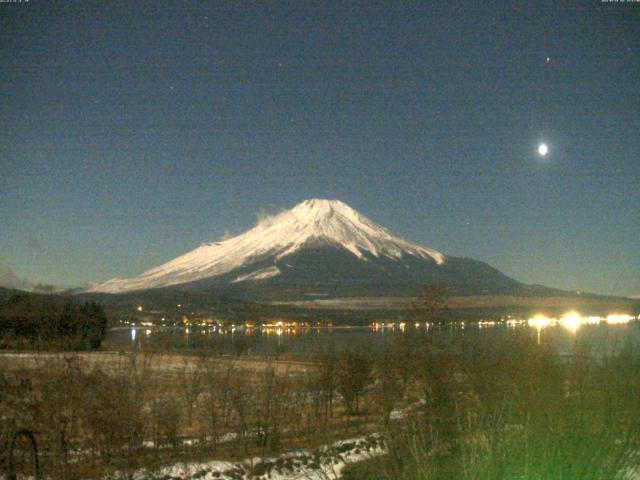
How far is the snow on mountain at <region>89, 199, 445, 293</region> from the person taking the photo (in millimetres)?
161125

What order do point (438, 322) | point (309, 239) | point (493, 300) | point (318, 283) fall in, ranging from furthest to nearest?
point (309, 239) → point (318, 283) → point (493, 300) → point (438, 322)

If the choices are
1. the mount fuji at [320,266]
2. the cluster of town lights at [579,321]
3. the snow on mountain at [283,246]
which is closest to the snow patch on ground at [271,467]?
the cluster of town lights at [579,321]

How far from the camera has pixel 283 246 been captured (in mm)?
174625

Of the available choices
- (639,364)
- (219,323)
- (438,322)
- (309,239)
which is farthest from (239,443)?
(309,239)

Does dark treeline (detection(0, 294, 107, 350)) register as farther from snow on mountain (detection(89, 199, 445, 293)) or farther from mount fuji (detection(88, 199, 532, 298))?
snow on mountain (detection(89, 199, 445, 293))

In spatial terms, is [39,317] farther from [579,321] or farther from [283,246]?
[283,246]

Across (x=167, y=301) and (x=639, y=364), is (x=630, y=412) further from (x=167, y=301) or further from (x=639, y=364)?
(x=167, y=301)

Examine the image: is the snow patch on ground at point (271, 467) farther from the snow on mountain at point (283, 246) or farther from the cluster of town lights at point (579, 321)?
the snow on mountain at point (283, 246)

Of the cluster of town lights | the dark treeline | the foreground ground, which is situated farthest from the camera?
the dark treeline

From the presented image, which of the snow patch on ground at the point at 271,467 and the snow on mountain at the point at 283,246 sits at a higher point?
the snow on mountain at the point at 283,246

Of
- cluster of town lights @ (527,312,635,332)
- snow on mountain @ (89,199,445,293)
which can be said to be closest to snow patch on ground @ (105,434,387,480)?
cluster of town lights @ (527,312,635,332)

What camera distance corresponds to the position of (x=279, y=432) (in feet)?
35.7

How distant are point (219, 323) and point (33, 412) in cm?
8982

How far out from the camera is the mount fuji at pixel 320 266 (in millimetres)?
139000
